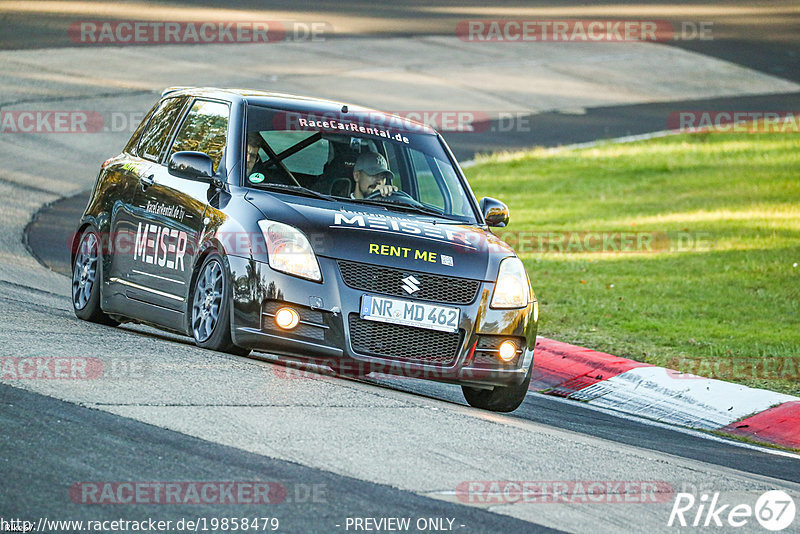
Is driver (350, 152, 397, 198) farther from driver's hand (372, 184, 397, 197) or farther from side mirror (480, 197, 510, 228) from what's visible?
side mirror (480, 197, 510, 228)

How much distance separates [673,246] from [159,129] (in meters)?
9.02

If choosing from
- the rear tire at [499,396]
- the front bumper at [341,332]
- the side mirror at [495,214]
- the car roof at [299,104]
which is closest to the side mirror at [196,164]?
the car roof at [299,104]

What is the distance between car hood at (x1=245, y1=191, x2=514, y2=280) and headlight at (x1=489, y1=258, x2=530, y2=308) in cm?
6

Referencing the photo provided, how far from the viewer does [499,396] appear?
28.6ft

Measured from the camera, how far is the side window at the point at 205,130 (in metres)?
9.10

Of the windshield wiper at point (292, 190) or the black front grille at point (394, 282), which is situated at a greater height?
the windshield wiper at point (292, 190)

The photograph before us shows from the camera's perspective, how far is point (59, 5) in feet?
110

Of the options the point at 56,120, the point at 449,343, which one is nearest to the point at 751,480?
the point at 449,343

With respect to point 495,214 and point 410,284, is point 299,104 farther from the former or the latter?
point 410,284

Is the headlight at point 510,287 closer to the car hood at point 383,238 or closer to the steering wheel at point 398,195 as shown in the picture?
the car hood at point 383,238

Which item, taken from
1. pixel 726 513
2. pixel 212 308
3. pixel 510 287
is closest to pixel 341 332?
pixel 212 308

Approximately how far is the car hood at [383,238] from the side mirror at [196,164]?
0.37 m

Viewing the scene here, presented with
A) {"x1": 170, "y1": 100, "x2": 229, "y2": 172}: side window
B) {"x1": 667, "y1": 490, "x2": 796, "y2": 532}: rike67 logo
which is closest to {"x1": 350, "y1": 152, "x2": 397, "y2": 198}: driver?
{"x1": 170, "y1": 100, "x2": 229, "y2": 172}: side window

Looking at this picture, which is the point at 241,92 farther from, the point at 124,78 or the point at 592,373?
the point at 124,78
